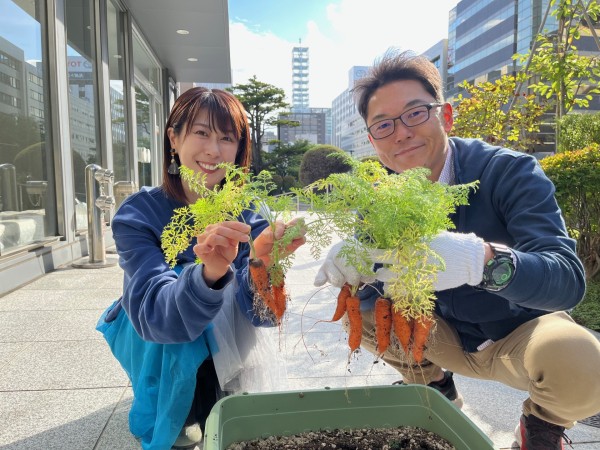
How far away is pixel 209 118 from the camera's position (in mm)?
1876

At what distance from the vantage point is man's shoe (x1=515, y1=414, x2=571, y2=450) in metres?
1.60

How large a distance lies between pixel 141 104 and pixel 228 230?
10009mm

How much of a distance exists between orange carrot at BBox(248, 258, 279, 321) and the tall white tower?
514 ft

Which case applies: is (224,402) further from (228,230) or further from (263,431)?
(228,230)

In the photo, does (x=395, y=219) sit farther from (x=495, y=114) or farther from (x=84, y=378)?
(x=495, y=114)

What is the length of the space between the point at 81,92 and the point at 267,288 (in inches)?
237

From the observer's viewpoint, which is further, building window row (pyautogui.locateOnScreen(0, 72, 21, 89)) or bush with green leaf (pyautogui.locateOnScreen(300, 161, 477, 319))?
building window row (pyautogui.locateOnScreen(0, 72, 21, 89))

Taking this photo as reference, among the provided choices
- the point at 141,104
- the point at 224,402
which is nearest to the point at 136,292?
the point at 224,402

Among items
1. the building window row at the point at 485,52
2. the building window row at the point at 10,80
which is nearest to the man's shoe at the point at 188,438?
the building window row at the point at 10,80

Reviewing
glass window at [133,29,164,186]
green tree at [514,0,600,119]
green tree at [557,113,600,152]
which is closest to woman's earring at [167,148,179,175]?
green tree at [557,113,600,152]

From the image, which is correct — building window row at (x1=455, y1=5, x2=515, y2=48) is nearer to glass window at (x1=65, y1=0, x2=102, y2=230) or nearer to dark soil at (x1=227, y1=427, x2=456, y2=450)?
glass window at (x1=65, y1=0, x2=102, y2=230)

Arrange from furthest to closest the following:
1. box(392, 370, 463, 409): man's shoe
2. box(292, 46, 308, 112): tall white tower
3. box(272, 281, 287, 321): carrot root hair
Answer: box(292, 46, 308, 112): tall white tower → box(392, 370, 463, 409): man's shoe → box(272, 281, 287, 321): carrot root hair

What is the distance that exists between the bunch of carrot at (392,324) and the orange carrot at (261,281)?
0.26 meters

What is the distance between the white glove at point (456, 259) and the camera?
1.17 meters
